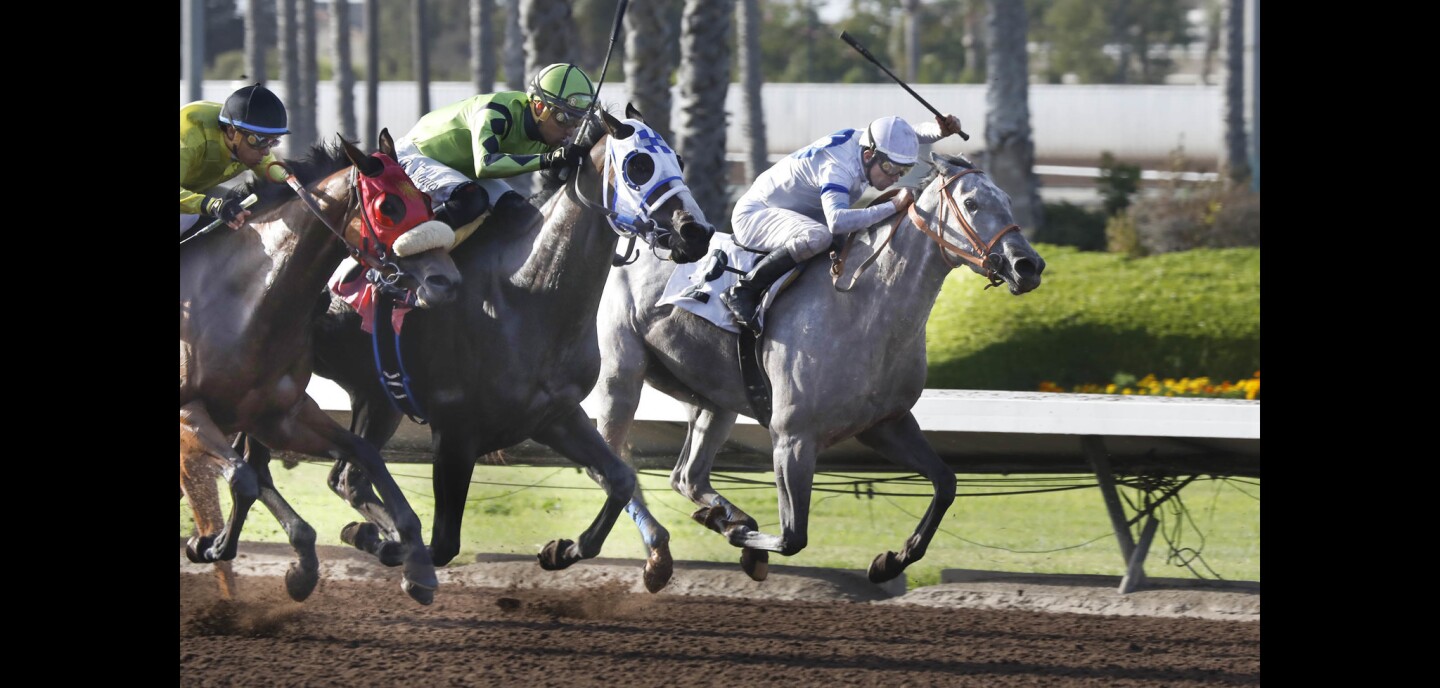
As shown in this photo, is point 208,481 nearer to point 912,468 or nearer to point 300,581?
point 300,581

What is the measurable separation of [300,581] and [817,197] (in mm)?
2507

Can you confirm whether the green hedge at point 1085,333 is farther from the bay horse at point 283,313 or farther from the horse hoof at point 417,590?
the bay horse at point 283,313

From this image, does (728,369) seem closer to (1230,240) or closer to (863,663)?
(863,663)

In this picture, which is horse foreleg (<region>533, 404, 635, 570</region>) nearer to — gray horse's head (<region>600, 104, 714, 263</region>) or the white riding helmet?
gray horse's head (<region>600, 104, 714, 263</region>)

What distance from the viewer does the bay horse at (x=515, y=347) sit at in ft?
19.8

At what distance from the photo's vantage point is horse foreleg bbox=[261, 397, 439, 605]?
19.6 ft

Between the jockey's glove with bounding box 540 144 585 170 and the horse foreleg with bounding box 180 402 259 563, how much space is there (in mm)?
1565

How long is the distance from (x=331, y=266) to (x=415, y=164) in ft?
1.75

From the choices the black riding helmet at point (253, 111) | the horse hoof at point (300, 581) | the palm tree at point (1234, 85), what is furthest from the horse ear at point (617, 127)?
the palm tree at point (1234, 85)

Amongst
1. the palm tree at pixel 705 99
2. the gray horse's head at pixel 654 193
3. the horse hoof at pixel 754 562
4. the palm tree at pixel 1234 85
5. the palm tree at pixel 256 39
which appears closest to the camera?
the gray horse's head at pixel 654 193

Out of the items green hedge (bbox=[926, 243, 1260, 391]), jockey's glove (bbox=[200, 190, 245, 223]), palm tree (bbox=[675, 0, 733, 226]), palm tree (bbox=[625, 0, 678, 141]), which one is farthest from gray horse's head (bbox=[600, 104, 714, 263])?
palm tree (bbox=[675, 0, 733, 226])

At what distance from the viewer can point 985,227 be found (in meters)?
5.88

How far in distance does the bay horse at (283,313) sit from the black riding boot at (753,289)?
1.23 meters
